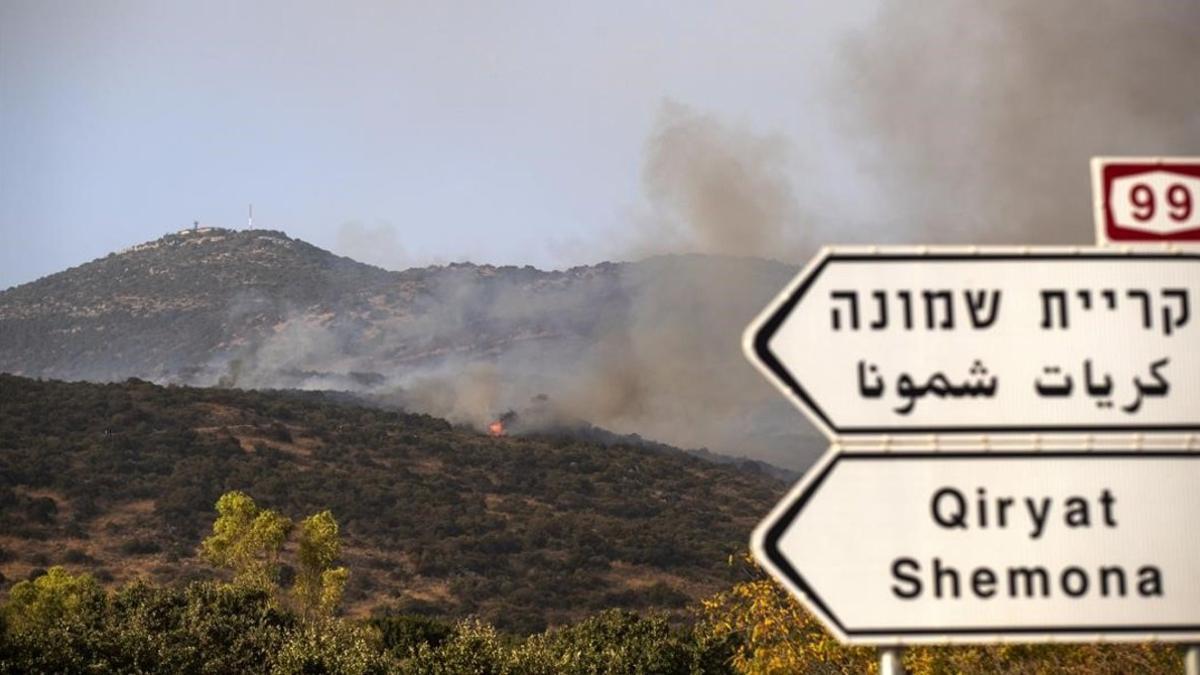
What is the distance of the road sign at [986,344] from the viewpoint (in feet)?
16.4

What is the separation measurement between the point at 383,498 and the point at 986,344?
4023 inches

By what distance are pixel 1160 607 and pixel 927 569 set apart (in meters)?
0.70

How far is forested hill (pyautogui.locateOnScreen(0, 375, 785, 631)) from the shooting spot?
293 feet

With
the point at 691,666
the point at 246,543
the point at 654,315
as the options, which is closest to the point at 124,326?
the point at 654,315

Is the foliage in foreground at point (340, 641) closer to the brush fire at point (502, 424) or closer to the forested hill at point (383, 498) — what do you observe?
the forested hill at point (383, 498)

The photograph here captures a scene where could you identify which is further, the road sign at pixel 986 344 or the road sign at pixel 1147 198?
the road sign at pixel 1147 198

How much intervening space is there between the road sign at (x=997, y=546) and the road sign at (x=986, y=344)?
0.12 metres

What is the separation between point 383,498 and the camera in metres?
106

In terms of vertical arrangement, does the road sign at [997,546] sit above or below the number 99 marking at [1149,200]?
below

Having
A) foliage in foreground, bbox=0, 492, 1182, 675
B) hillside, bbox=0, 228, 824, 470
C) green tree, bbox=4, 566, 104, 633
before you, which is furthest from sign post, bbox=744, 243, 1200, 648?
hillside, bbox=0, 228, 824, 470

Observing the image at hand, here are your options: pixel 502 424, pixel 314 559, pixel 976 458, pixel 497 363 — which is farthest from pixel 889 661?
pixel 497 363

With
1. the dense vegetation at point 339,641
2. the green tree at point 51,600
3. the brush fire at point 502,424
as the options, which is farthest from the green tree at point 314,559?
the brush fire at point 502,424

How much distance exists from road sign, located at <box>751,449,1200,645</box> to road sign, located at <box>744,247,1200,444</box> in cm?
12

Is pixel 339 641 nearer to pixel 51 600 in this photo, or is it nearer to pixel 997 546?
pixel 51 600
